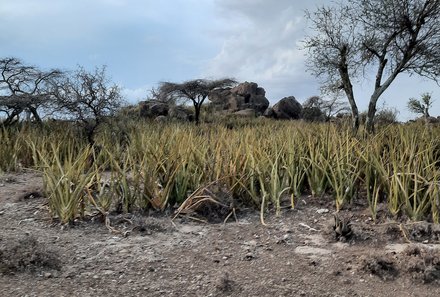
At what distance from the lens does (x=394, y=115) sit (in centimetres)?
2922

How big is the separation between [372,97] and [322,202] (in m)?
11.7

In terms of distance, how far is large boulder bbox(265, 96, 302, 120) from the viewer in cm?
3679

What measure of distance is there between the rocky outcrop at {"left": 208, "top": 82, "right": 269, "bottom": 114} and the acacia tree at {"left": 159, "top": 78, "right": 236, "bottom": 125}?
14.2 ft

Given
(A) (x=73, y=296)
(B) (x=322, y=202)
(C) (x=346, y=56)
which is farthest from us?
(C) (x=346, y=56)

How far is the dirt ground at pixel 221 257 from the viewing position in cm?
349

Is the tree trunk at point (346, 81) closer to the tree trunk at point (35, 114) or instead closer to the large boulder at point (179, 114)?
the tree trunk at point (35, 114)

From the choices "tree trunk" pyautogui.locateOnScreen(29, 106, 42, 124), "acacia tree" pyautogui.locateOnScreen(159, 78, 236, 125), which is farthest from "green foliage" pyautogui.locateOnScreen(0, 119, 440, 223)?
"acacia tree" pyautogui.locateOnScreen(159, 78, 236, 125)

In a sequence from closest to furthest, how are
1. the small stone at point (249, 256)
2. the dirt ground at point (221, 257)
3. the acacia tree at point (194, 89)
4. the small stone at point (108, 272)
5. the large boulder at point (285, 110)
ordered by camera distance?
the dirt ground at point (221, 257), the small stone at point (108, 272), the small stone at point (249, 256), the acacia tree at point (194, 89), the large boulder at point (285, 110)

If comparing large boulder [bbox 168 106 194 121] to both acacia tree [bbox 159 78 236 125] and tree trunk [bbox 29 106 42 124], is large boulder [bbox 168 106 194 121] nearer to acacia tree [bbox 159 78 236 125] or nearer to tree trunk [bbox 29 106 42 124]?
acacia tree [bbox 159 78 236 125]

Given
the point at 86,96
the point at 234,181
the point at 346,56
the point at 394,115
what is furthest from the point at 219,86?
the point at 234,181

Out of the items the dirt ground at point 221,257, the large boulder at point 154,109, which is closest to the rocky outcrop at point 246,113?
the large boulder at point 154,109

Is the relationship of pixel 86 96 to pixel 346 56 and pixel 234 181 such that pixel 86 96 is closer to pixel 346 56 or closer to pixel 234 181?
pixel 234 181

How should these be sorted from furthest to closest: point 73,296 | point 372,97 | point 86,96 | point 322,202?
point 372,97
point 86,96
point 322,202
point 73,296

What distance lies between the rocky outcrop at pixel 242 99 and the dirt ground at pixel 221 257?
28.9m
